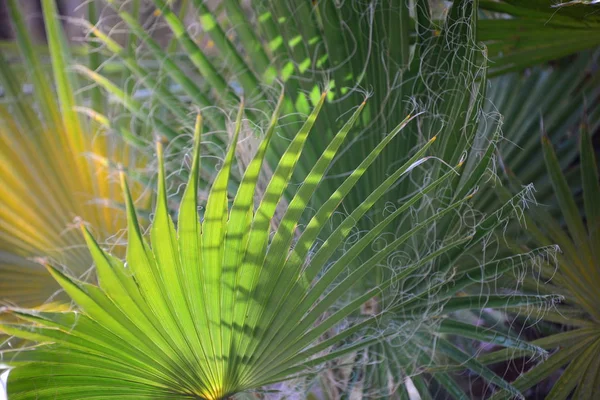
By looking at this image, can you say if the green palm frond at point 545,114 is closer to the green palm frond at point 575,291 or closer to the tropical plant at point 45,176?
the green palm frond at point 575,291

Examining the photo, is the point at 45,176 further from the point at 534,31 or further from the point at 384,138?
the point at 534,31

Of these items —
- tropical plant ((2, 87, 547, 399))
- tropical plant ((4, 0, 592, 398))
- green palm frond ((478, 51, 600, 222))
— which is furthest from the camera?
green palm frond ((478, 51, 600, 222))

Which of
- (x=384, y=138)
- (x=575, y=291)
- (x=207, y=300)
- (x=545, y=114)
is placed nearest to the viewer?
(x=207, y=300)

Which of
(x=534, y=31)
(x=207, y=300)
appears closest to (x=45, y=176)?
(x=207, y=300)

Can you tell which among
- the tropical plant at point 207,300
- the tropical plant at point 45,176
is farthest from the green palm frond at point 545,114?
the tropical plant at point 45,176

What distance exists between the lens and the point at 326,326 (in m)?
0.59

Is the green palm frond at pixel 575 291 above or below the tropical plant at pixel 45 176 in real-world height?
below

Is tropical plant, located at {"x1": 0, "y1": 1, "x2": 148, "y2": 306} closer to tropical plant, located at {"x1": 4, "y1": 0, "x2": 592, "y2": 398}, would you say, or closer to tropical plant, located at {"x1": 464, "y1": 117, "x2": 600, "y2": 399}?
tropical plant, located at {"x1": 4, "y1": 0, "x2": 592, "y2": 398}

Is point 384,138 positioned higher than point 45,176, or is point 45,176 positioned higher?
point 45,176

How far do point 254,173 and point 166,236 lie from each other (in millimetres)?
101

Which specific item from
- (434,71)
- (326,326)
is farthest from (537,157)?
(326,326)

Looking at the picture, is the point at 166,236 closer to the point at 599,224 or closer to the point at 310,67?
the point at 310,67

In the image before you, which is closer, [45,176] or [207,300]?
[207,300]

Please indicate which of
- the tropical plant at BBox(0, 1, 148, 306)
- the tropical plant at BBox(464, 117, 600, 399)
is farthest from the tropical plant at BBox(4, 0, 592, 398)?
the tropical plant at BBox(0, 1, 148, 306)
